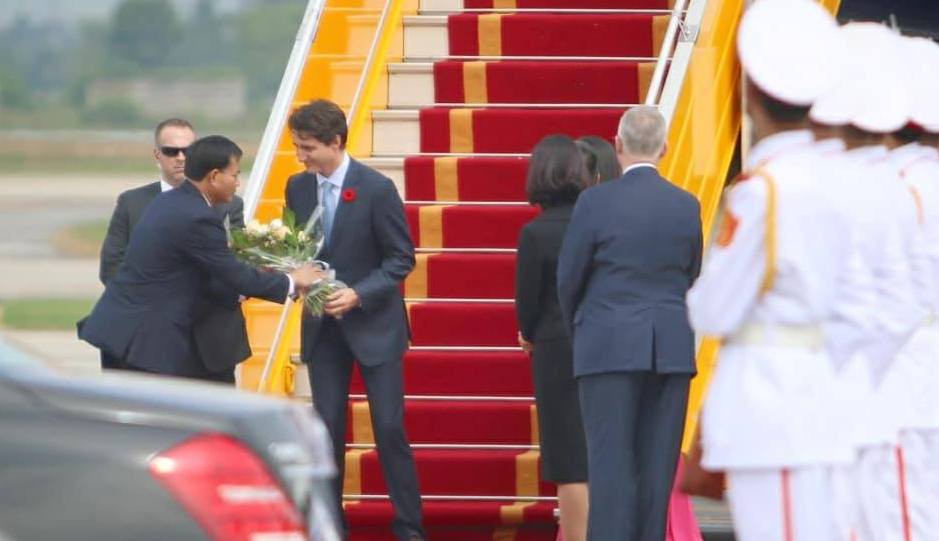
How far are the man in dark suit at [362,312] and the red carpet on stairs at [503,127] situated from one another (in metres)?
2.01

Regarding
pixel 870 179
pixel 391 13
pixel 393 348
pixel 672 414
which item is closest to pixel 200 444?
pixel 870 179

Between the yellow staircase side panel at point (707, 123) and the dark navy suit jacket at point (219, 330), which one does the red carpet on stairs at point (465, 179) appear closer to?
the yellow staircase side panel at point (707, 123)

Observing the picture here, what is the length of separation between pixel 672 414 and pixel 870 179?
2504mm

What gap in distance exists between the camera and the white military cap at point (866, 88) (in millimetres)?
4945

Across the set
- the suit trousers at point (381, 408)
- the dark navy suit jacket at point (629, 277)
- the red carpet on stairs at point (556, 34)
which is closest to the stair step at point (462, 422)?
the suit trousers at point (381, 408)

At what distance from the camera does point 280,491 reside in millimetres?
4008

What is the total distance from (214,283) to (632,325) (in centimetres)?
156

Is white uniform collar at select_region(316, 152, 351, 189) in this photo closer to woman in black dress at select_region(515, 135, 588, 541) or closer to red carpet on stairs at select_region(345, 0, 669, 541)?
woman in black dress at select_region(515, 135, 588, 541)

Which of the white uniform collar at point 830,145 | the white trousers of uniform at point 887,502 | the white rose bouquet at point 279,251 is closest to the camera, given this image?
the white uniform collar at point 830,145

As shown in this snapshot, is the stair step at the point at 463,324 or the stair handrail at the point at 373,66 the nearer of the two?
the stair step at the point at 463,324

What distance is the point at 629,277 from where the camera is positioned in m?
7.14

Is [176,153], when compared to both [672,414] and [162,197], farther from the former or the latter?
[672,414]

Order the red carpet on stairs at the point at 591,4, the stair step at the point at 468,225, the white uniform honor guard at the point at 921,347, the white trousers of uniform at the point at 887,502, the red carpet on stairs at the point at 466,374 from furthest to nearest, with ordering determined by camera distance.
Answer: the red carpet on stairs at the point at 591,4
the stair step at the point at 468,225
the red carpet on stairs at the point at 466,374
the white uniform honor guard at the point at 921,347
the white trousers of uniform at the point at 887,502

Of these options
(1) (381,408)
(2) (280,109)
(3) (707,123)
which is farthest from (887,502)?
(2) (280,109)
